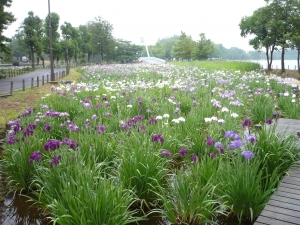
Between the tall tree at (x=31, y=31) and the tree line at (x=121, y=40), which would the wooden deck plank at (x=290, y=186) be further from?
the tall tree at (x=31, y=31)

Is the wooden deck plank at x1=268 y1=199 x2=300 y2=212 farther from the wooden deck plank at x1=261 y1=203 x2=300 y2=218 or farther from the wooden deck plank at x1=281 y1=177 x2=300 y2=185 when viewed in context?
the wooden deck plank at x1=281 y1=177 x2=300 y2=185

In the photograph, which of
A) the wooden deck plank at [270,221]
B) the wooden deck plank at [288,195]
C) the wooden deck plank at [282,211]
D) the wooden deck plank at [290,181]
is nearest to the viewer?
the wooden deck plank at [270,221]

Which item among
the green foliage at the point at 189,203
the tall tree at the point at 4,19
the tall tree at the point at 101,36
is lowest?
the green foliage at the point at 189,203

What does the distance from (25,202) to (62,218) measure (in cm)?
156

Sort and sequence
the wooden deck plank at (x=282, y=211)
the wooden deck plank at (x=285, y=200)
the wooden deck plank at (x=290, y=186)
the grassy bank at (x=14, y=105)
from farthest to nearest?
1. the grassy bank at (x=14, y=105)
2. the wooden deck plank at (x=290, y=186)
3. the wooden deck plank at (x=285, y=200)
4. the wooden deck plank at (x=282, y=211)

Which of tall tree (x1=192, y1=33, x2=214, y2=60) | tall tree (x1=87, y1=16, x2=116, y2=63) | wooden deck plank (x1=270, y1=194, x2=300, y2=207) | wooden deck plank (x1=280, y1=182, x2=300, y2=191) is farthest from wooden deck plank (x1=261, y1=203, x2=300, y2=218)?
tall tree (x1=87, y1=16, x2=116, y2=63)

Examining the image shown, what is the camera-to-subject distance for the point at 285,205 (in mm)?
2936

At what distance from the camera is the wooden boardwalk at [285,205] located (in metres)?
2.67

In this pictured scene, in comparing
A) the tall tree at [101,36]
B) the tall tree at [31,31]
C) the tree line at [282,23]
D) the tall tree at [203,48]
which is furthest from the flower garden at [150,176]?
the tall tree at [101,36]

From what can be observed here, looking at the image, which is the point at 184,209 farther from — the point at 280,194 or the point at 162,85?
the point at 162,85

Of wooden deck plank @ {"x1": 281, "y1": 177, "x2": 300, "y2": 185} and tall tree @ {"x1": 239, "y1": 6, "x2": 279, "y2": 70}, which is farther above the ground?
tall tree @ {"x1": 239, "y1": 6, "x2": 279, "y2": 70}

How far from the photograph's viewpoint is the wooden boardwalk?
2.67 metres

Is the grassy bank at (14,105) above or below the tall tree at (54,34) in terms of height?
below

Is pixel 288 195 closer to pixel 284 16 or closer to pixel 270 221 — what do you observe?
pixel 270 221
